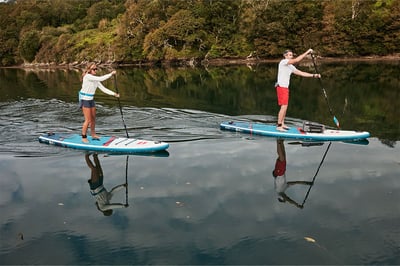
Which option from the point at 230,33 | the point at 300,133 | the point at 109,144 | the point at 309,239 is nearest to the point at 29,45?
the point at 230,33

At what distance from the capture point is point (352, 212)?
6.99 m

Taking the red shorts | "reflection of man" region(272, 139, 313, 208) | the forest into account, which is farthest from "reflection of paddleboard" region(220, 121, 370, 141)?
the forest

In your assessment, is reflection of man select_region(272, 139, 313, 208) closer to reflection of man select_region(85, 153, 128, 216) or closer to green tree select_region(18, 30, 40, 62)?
reflection of man select_region(85, 153, 128, 216)

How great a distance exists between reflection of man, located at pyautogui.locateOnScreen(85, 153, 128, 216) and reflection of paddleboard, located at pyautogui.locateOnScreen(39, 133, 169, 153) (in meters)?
1.12

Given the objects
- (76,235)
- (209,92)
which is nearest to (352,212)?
(76,235)

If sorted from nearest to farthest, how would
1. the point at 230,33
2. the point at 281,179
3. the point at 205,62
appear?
the point at 281,179, the point at 205,62, the point at 230,33

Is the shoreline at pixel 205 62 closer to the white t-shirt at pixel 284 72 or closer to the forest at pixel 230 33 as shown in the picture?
the forest at pixel 230 33

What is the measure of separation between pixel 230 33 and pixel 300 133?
198 feet

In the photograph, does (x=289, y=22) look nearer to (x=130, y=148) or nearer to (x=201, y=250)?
(x=130, y=148)

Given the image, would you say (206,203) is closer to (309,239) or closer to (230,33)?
(309,239)

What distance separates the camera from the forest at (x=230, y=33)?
60906mm

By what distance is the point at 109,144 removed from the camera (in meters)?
11.6

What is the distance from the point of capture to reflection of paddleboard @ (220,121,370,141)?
12031 millimetres

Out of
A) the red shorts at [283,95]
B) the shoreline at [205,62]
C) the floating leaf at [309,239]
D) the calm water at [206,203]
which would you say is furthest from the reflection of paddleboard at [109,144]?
the shoreline at [205,62]
